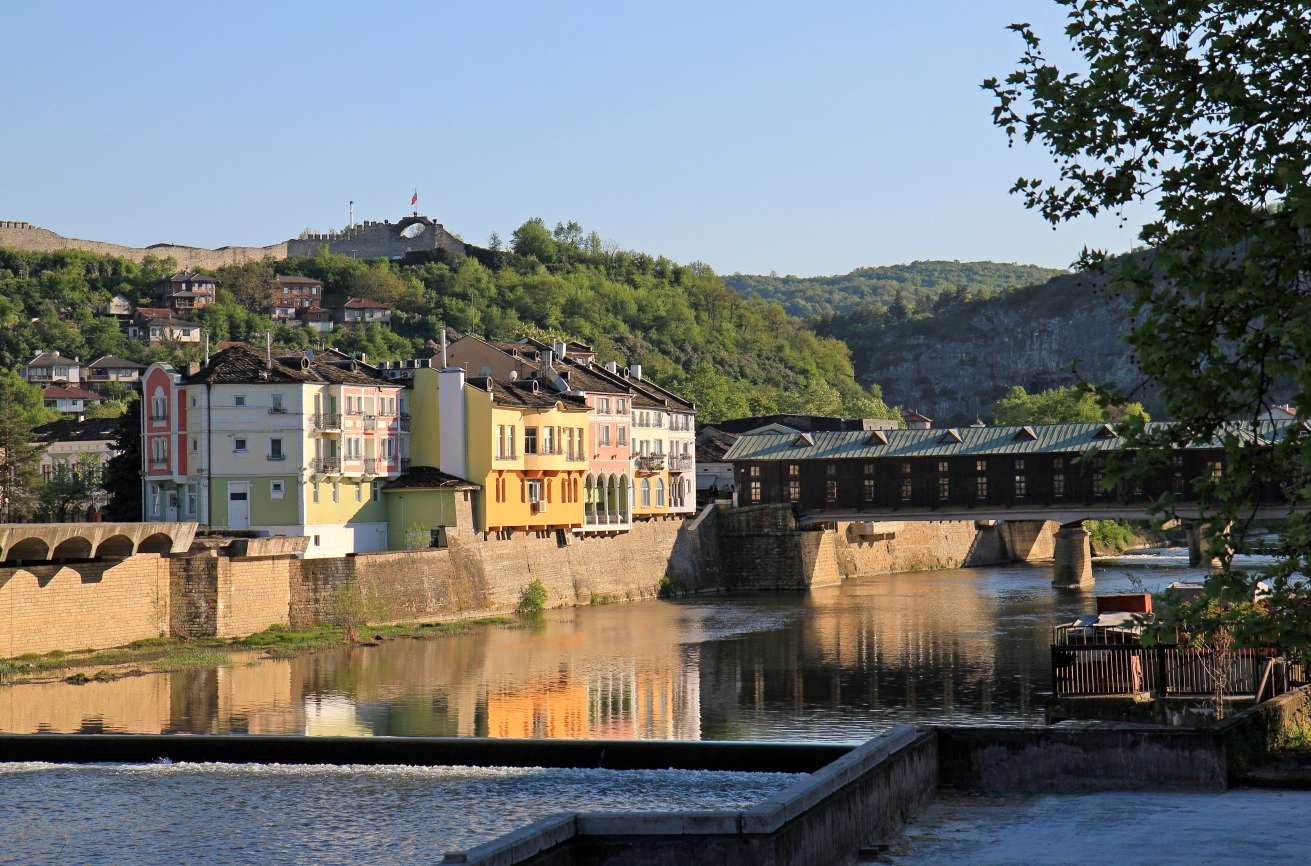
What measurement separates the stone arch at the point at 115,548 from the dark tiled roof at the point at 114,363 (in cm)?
7905

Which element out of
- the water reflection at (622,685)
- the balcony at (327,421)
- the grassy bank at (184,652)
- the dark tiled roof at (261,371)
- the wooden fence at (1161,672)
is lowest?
the water reflection at (622,685)

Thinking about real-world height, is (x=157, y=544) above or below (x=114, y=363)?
below

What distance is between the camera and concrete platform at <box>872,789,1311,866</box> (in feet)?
45.3

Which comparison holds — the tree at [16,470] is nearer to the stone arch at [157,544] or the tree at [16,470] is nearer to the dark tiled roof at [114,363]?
the stone arch at [157,544]

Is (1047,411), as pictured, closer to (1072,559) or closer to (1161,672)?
(1072,559)

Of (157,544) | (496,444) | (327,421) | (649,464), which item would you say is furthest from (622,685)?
(649,464)

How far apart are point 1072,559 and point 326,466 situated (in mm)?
27571

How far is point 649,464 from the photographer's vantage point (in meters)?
69.9

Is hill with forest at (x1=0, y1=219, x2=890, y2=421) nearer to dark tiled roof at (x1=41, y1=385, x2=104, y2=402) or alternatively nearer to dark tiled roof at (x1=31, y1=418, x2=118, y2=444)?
dark tiled roof at (x1=41, y1=385, x2=104, y2=402)

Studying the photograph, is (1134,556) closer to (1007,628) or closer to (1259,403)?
(1007,628)

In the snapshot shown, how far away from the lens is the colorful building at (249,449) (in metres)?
51.2

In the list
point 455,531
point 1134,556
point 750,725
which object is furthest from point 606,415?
point 750,725

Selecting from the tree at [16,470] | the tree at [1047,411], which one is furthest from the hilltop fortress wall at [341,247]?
the tree at [16,470]

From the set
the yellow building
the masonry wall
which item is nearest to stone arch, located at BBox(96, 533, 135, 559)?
the masonry wall
